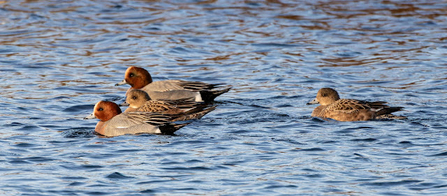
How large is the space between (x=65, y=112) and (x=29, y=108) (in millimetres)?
582

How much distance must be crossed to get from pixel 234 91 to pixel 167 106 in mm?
2360

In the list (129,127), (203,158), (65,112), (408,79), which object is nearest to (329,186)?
(203,158)

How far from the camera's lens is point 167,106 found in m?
12.2

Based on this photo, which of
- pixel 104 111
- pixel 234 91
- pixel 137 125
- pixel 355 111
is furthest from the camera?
pixel 234 91

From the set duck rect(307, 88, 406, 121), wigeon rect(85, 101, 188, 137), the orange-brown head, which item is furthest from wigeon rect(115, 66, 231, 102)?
wigeon rect(85, 101, 188, 137)

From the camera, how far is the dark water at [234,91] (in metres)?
8.30

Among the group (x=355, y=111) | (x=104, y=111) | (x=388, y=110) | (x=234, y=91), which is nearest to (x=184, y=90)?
(x=234, y=91)

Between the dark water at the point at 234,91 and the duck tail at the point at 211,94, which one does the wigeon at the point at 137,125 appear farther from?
the duck tail at the point at 211,94

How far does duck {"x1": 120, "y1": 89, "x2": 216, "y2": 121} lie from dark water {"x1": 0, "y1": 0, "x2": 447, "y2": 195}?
0.21 meters

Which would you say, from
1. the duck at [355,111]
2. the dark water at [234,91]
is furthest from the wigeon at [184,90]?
the duck at [355,111]

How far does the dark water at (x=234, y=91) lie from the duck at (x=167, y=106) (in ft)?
0.70

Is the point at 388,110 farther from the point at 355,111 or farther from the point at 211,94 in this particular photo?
the point at 211,94

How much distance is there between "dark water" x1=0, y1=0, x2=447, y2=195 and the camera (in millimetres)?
8305

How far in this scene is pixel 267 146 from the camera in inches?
383
